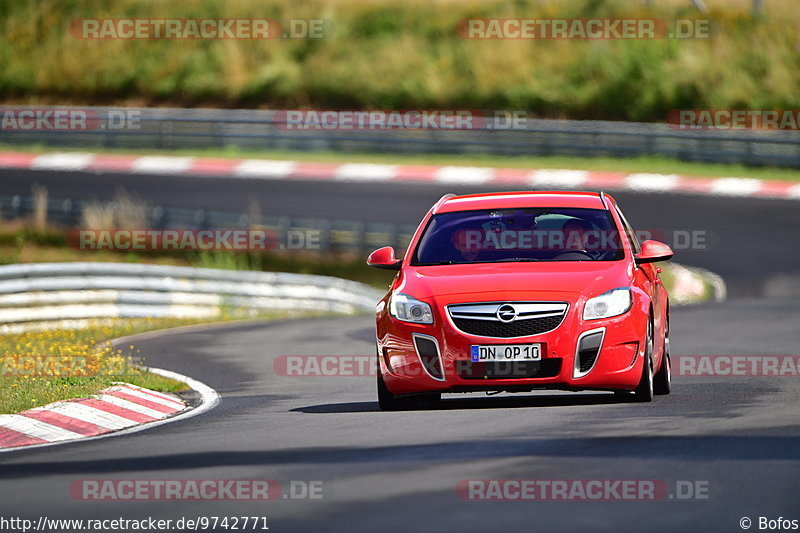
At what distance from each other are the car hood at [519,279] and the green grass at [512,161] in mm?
24605

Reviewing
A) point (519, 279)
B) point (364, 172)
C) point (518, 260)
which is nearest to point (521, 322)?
point (519, 279)

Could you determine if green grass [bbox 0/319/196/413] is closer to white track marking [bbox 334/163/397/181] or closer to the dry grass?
the dry grass

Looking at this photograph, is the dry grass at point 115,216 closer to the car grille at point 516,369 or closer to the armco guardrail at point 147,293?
the armco guardrail at point 147,293

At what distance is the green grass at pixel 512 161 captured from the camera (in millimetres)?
35125

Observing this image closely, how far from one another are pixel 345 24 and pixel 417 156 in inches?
600


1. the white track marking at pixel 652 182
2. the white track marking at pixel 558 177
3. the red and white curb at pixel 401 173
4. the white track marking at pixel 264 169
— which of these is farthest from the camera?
the white track marking at pixel 264 169

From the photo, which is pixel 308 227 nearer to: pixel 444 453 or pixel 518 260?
pixel 518 260

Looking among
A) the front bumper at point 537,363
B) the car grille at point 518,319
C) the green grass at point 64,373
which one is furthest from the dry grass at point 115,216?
the car grille at point 518,319

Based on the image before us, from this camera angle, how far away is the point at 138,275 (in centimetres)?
2386

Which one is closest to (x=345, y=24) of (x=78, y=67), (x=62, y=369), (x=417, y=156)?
(x=78, y=67)

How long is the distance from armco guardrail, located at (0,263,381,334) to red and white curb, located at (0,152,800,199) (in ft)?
33.2

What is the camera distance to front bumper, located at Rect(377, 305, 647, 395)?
10219mm

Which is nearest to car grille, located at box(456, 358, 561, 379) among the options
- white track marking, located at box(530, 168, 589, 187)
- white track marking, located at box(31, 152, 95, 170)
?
white track marking, located at box(530, 168, 589, 187)

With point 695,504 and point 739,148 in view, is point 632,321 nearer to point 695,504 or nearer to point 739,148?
point 695,504
